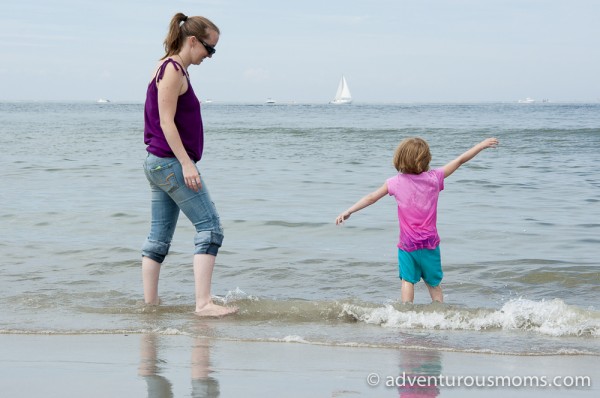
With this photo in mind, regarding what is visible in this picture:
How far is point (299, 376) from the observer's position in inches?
155

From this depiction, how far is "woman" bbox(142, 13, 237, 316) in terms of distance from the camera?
5.13 meters

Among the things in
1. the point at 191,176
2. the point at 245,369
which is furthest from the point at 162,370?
the point at 191,176

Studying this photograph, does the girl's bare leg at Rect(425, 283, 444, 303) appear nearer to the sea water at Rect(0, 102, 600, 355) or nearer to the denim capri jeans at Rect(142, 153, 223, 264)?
the sea water at Rect(0, 102, 600, 355)

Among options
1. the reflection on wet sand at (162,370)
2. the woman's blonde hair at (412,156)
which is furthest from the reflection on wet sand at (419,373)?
the woman's blonde hair at (412,156)

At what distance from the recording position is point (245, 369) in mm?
4082

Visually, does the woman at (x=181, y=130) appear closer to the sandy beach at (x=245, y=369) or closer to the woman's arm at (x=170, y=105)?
the woman's arm at (x=170, y=105)

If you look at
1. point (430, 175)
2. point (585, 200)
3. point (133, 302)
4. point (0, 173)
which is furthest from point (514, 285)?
point (0, 173)

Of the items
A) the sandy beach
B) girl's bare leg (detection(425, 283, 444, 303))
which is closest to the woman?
the sandy beach

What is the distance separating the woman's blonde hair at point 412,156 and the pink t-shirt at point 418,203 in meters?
0.05

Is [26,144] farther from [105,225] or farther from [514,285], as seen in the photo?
[514,285]

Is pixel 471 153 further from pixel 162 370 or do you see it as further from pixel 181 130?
pixel 162 370

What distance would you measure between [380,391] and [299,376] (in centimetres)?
44

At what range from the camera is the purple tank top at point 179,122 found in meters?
5.24

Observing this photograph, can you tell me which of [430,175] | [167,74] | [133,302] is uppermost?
[167,74]
